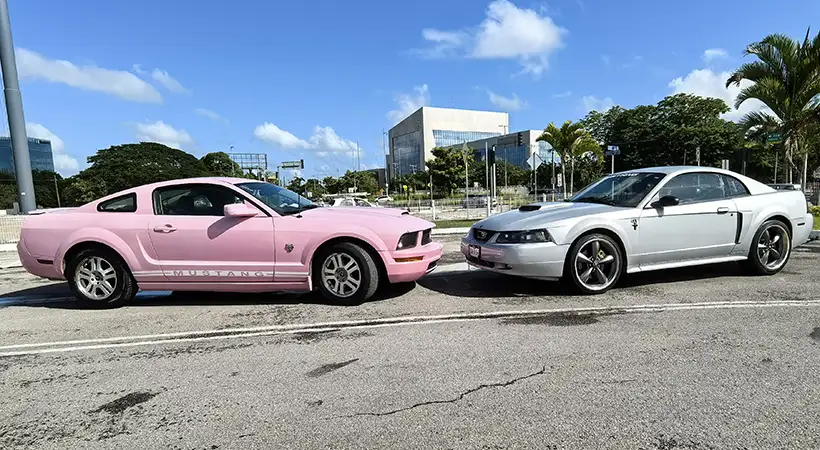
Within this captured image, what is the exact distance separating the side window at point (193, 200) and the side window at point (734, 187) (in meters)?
5.99

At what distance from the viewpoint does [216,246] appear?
197 inches

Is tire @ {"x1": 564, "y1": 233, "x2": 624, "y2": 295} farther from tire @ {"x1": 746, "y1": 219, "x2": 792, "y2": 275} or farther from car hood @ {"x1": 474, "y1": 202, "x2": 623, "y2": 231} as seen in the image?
tire @ {"x1": 746, "y1": 219, "x2": 792, "y2": 275}

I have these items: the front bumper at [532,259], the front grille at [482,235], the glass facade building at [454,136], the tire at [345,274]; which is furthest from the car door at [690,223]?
the glass facade building at [454,136]

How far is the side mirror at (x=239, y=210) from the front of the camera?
489cm

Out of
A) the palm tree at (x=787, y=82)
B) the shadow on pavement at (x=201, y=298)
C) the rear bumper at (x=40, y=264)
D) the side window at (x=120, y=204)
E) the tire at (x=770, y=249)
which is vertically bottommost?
the shadow on pavement at (x=201, y=298)

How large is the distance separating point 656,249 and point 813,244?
549 cm

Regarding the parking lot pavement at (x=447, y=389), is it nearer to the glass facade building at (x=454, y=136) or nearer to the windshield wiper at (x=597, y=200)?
the windshield wiper at (x=597, y=200)

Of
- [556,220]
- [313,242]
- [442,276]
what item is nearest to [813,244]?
[556,220]

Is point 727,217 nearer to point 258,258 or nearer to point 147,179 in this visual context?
point 258,258

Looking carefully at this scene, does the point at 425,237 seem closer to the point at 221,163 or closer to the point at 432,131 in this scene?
the point at 221,163

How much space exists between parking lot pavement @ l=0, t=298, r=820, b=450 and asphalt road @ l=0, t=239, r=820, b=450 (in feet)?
0.04

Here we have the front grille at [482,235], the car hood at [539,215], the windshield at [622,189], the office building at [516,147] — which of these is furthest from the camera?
the office building at [516,147]

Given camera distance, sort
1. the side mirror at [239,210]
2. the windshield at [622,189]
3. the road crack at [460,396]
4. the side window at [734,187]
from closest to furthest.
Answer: the road crack at [460,396] < the side mirror at [239,210] < the windshield at [622,189] < the side window at [734,187]

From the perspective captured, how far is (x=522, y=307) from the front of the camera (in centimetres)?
474
